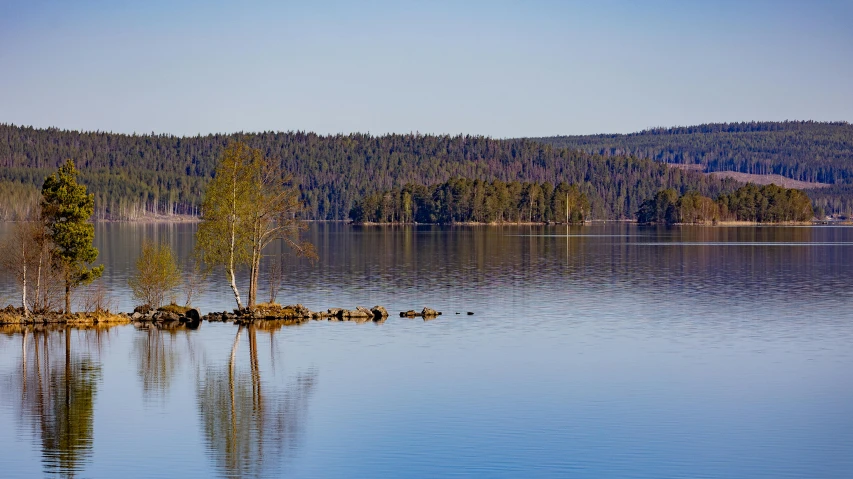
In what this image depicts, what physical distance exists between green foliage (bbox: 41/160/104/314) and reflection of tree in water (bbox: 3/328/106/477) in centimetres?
398

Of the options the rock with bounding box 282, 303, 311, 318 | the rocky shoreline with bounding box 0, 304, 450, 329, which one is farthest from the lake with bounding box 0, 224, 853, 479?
the rock with bounding box 282, 303, 311, 318

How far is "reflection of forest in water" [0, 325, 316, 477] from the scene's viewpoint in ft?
95.6

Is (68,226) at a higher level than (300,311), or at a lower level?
higher

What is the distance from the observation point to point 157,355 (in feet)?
150

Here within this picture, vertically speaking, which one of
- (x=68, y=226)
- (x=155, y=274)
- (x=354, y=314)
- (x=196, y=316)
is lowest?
(x=354, y=314)

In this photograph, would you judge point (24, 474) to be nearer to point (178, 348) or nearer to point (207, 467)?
point (207, 467)

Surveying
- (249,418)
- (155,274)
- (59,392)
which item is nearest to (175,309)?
(155,274)

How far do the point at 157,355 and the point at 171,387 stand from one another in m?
7.51

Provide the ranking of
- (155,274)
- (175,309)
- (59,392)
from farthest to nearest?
(175,309) → (155,274) → (59,392)

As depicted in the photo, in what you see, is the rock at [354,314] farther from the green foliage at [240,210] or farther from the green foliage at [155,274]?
the green foliage at [155,274]

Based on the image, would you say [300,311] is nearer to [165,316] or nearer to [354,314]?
[354,314]

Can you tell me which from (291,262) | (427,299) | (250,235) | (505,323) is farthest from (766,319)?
(291,262)

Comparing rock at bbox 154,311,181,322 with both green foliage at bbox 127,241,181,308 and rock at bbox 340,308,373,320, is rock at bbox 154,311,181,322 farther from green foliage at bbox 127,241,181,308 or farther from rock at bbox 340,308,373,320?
rock at bbox 340,308,373,320

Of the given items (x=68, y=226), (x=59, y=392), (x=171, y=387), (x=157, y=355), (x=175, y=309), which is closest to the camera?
(x=59, y=392)
